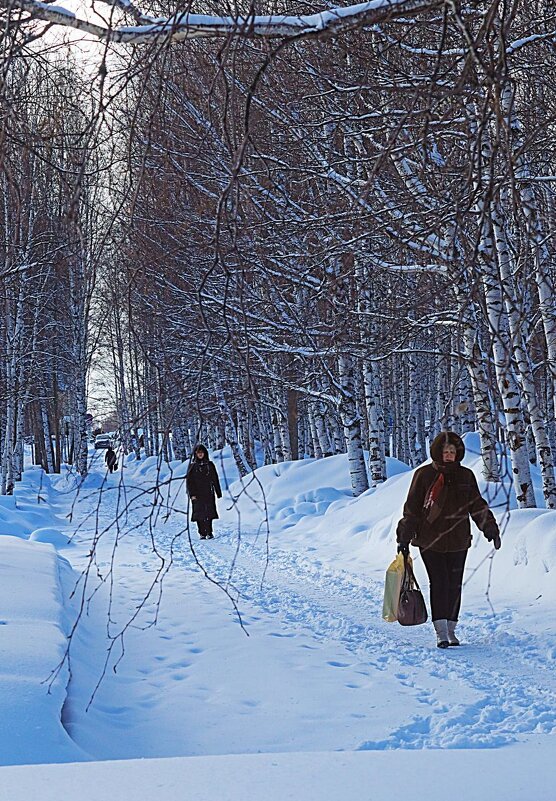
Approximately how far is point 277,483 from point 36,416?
21162 millimetres

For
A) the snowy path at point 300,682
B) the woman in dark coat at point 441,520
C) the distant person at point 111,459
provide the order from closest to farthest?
the distant person at point 111,459 < the snowy path at point 300,682 < the woman in dark coat at point 441,520

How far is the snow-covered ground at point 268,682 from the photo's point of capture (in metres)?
3.34

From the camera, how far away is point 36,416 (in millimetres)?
38250

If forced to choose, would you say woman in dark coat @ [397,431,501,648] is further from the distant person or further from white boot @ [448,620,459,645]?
the distant person

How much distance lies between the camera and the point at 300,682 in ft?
19.5

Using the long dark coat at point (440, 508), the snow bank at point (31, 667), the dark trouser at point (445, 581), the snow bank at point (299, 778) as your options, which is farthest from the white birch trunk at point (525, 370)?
the snow bank at point (299, 778)

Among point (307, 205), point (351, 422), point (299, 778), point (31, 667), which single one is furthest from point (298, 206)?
point (299, 778)

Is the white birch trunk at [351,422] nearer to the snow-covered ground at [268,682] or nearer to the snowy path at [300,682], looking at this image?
the snow-covered ground at [268,682]

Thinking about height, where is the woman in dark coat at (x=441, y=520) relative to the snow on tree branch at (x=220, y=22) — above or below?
below

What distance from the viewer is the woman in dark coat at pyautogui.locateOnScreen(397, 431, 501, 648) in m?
7.16

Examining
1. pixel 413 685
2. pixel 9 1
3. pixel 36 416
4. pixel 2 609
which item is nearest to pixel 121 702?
pixel 2 609

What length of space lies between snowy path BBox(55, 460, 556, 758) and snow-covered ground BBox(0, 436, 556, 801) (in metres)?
0.02

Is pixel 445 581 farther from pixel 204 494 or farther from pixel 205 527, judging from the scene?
pixel 204 494

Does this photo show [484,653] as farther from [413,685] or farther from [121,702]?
[121,702]
